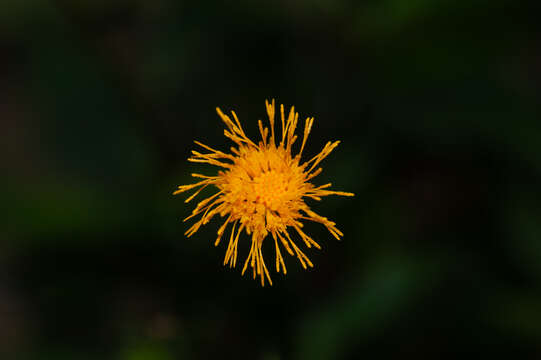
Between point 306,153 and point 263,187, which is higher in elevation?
point 306,153

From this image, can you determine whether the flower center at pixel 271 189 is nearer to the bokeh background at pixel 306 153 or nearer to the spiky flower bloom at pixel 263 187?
the spiky flower bloom at pixel 263 187

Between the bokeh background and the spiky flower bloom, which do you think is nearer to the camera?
the spiky flower bloom

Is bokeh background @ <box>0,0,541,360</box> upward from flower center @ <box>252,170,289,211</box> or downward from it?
upward

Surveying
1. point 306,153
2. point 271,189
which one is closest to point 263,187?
point 271,189

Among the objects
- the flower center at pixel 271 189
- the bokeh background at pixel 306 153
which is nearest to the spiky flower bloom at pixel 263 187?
the flower center at pixel 271 189

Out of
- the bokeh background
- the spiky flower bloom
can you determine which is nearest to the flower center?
the spiky flower bloom

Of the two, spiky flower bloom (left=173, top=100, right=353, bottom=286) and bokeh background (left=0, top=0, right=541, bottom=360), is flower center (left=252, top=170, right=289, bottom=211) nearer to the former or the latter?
spiky flower bloom (left=173, top=100, right=353, bottom=286)

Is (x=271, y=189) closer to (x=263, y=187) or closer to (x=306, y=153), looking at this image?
(x=263, y=187)

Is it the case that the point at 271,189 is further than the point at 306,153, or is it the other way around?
the point at 306,153
